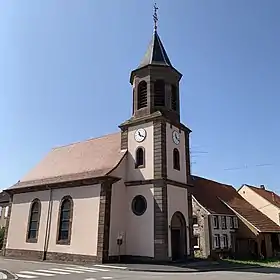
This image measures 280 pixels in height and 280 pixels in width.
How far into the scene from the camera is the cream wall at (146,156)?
23844 millimetres

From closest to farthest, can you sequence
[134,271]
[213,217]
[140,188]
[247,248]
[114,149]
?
[134,271] → [140,188] → [114,149] → [213,217] → [247,248]

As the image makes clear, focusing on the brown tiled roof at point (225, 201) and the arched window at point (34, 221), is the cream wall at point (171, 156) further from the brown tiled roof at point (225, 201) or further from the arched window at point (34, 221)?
the arched window at point (34, 221)

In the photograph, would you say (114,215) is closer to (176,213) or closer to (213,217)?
(176,213)

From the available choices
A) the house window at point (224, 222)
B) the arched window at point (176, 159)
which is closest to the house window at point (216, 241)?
the house window at point (224, 222)

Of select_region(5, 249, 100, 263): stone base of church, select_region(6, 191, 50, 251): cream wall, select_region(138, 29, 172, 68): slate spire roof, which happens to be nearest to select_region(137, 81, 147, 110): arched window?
select_region(138, 29, 172, 68): slate spire roof

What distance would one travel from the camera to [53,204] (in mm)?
26172

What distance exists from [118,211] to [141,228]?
205 cm

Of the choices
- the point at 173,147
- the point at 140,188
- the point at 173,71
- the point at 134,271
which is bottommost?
the point at 134,271

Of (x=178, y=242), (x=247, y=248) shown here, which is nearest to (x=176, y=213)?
(x=178, y=242)

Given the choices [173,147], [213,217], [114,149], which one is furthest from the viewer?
[213,217]

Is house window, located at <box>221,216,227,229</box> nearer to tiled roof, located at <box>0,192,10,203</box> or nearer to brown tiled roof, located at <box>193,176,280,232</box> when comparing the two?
brown tiled roof, located at <box>193,176,280,232</box>

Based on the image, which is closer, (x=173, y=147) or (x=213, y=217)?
(x=173, y=147)

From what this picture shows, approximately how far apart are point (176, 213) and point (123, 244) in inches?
173

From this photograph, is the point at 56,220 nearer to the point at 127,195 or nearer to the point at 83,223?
the point at 83,223
